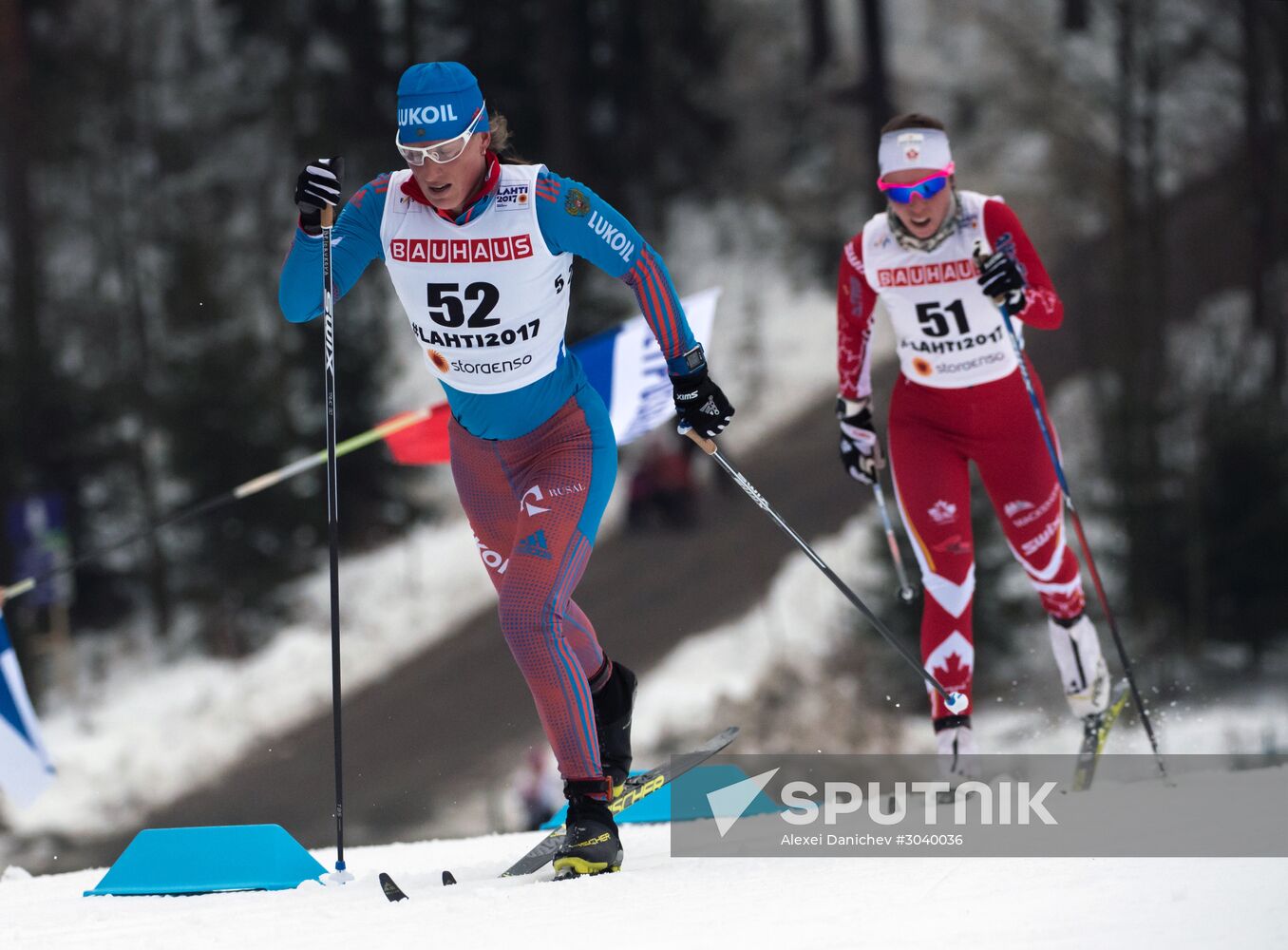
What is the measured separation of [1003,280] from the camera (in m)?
4.70

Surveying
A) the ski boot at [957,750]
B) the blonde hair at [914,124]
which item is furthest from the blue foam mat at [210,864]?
the blonde hair at [914,124]

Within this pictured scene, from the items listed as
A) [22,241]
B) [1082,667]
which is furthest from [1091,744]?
[22,241]

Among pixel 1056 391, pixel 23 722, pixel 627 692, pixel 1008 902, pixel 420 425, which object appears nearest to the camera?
pixel 1008 902

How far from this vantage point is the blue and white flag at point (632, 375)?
22.4 ft

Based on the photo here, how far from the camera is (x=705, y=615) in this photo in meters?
15.7

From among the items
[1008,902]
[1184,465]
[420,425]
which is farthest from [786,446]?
[1008,902]

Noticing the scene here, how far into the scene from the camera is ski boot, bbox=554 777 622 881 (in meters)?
3.68

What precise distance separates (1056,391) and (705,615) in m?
5.62

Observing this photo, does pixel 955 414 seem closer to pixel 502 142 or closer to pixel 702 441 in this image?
pixel 702 441

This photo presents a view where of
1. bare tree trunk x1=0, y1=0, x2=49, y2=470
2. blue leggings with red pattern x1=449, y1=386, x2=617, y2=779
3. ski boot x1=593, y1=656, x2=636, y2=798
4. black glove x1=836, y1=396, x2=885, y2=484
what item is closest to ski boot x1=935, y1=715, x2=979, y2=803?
black glove x1=836, y1=396, x2=885, y2=484

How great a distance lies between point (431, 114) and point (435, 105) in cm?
2

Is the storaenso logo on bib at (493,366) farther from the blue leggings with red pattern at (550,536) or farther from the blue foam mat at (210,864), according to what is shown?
the blue foam mat at (210,864)

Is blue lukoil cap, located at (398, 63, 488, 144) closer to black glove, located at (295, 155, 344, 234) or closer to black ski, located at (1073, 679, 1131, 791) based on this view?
black glove, located at (295, 155, 344, 234)

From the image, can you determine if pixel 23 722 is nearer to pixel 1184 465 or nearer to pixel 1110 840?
pixel 1110 840
